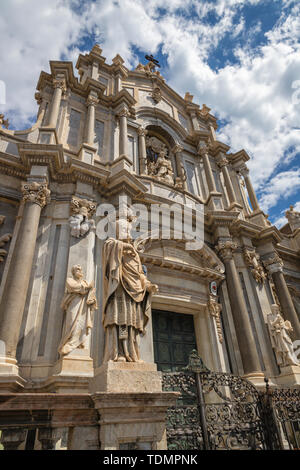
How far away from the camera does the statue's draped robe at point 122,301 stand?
4566mm

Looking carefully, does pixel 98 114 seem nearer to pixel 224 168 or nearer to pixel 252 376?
pixel 224 168

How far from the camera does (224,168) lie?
49.4 ft

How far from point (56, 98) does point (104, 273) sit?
844 centimetres

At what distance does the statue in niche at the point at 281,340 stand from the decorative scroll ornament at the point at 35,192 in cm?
846

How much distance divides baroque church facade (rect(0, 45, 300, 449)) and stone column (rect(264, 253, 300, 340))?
0.16 feet

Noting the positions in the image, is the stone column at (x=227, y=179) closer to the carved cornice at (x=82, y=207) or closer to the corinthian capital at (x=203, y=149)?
the corinthian capital at (x=203, y=149)

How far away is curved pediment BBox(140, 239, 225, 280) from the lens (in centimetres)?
956

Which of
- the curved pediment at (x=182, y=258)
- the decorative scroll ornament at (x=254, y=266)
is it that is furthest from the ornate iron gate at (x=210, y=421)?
the decorative scroll ornament at (x=254, y=266)

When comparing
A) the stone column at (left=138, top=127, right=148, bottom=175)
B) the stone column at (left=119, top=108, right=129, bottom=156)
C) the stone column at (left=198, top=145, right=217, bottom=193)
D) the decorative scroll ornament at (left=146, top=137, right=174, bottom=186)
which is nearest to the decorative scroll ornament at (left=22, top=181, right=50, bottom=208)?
the stone column at (left=119, top=108, right=129, bottom=156)

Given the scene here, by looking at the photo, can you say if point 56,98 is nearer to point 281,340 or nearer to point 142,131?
point 142,131

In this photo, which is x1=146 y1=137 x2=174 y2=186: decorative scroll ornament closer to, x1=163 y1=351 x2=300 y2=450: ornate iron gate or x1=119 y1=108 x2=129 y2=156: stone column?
x1=119 y1=108 x2=129 y2=156: stone column

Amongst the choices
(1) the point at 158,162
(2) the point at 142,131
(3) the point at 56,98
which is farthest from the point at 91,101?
(1) the point at 158,162

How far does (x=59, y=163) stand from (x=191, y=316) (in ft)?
21.9
